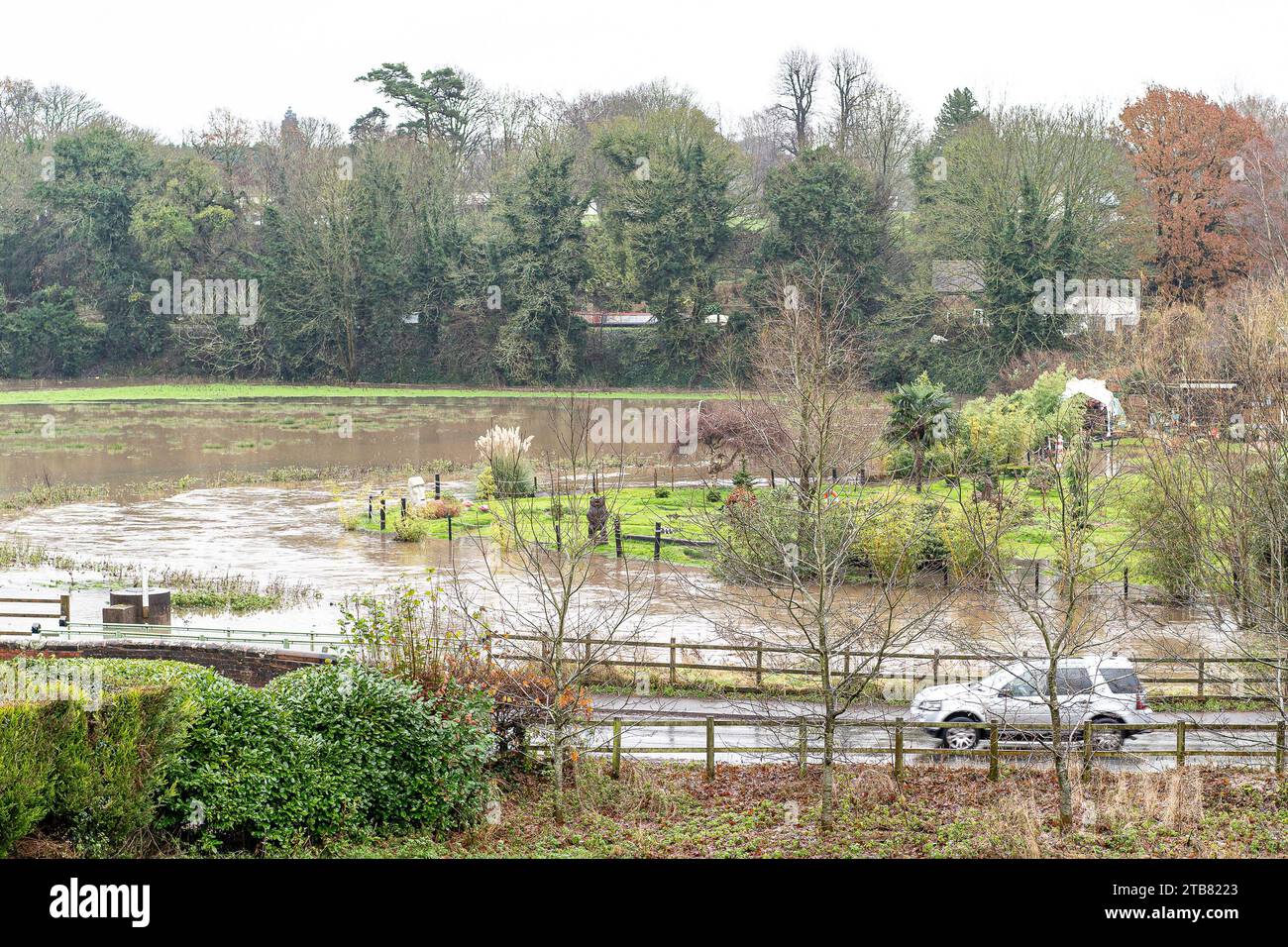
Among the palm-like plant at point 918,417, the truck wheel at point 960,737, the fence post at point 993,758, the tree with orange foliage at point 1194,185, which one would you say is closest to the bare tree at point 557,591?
the truck wheel at point 960,737

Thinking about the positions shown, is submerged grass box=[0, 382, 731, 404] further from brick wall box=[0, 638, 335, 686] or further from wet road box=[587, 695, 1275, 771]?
wet road box=[587, 695, 1275, 771]

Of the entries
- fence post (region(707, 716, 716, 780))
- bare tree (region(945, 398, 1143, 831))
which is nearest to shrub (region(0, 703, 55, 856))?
fence post (region(707, 716, 716, 780))

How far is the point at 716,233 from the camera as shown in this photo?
6119cm

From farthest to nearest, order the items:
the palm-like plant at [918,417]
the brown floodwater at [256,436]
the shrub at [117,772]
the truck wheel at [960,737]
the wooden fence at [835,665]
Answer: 1. the brown floodwater at [256,436]
2. the palm-like plant at [918,417]
3. the wooden fence at [835,665]
4. the truck wheel at [960,737]
5. the shrub at [117,772]

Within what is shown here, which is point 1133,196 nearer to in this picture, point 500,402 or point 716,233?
point 716,233

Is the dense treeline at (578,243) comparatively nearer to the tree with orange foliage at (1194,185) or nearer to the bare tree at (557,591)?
the tree with orange foliage at (1194,185)

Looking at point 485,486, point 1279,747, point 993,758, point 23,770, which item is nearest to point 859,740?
point 993,758

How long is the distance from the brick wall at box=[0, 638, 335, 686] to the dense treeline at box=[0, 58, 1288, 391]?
41.1 m

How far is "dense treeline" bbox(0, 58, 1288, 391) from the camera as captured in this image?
180 ft

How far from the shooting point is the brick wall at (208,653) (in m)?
16.4

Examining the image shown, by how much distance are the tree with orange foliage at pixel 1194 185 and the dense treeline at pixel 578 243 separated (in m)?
0.13

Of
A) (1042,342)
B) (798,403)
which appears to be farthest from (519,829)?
(1042,342)

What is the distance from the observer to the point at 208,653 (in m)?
16.7

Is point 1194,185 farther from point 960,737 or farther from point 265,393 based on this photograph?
point 960,737
